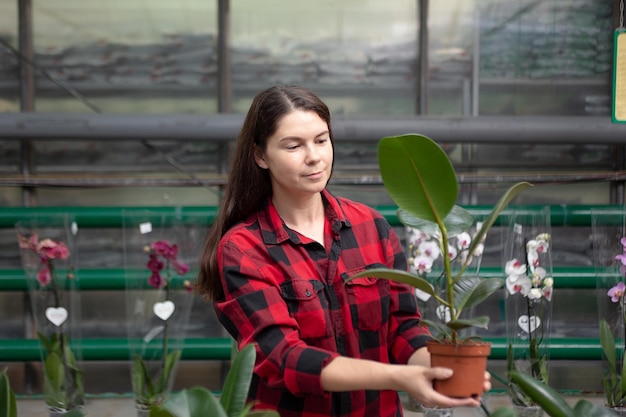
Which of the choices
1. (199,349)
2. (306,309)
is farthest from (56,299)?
(306,309)

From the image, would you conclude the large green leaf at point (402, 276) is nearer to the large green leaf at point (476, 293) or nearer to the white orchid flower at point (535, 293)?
the large green leaf at point (476, 293)

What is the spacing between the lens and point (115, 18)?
15.4 ft

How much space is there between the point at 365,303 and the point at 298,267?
6.0 inches

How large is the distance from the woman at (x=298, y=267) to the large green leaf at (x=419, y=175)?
307 mm

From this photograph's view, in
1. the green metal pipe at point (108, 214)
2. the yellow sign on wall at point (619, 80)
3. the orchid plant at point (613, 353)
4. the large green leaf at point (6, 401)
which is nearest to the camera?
the large green leaf at point (6, 401)

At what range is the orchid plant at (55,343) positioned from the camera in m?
3.96

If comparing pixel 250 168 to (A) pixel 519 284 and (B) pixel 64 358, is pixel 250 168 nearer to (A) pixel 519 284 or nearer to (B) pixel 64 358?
(A) pixel 519 284

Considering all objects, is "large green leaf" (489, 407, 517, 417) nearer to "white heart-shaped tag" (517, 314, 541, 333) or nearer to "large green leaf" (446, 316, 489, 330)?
"large green leaf" (446, 316, 489, 330)

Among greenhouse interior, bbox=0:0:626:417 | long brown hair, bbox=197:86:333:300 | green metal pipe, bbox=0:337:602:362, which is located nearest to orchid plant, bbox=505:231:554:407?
green metal pipe, bbox=0:337:602:362

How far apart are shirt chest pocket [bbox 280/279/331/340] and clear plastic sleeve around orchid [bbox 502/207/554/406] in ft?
8.48

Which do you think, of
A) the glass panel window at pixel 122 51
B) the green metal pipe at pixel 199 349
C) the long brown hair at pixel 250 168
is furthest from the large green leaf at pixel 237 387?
the glass panel window at pixel 122 51

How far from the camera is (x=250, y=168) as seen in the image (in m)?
1.74

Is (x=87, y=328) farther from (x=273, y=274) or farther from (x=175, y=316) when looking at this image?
(x=273, y=274)

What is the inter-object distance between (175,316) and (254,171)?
8.70 feet
